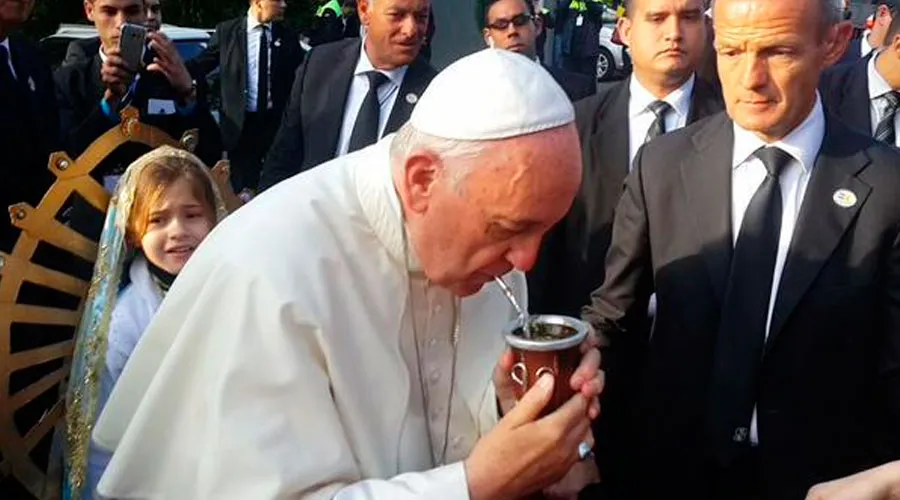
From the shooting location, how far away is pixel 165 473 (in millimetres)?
2166

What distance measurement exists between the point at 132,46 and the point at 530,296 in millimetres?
2247

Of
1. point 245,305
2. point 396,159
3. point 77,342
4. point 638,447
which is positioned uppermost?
point 396,159

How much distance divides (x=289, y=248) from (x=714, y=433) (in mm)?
1225

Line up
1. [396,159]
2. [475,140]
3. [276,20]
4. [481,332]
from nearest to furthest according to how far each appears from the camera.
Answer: [475,140] < [396,159] < [481,332] < [276,20]

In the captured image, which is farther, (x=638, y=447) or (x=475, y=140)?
(x=638, y=447)

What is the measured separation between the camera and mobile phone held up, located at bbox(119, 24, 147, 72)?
15.6ft

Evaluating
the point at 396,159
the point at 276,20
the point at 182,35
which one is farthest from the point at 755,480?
the point at 182,35

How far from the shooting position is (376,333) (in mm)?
2182

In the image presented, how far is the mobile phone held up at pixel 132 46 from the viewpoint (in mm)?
4750

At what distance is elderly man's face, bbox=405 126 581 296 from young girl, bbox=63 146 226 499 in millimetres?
1310

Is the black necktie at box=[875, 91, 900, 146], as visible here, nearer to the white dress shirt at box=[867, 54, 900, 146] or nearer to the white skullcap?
the white dress shirt at box=[867, 54, 900, 146]

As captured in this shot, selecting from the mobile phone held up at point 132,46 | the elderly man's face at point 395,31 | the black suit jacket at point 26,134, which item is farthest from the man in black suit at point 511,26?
the black suit jacket at point 26,134

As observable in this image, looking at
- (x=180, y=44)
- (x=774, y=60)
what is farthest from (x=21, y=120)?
(x=180, y=44)

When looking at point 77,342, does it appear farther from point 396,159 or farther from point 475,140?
point 475,140
